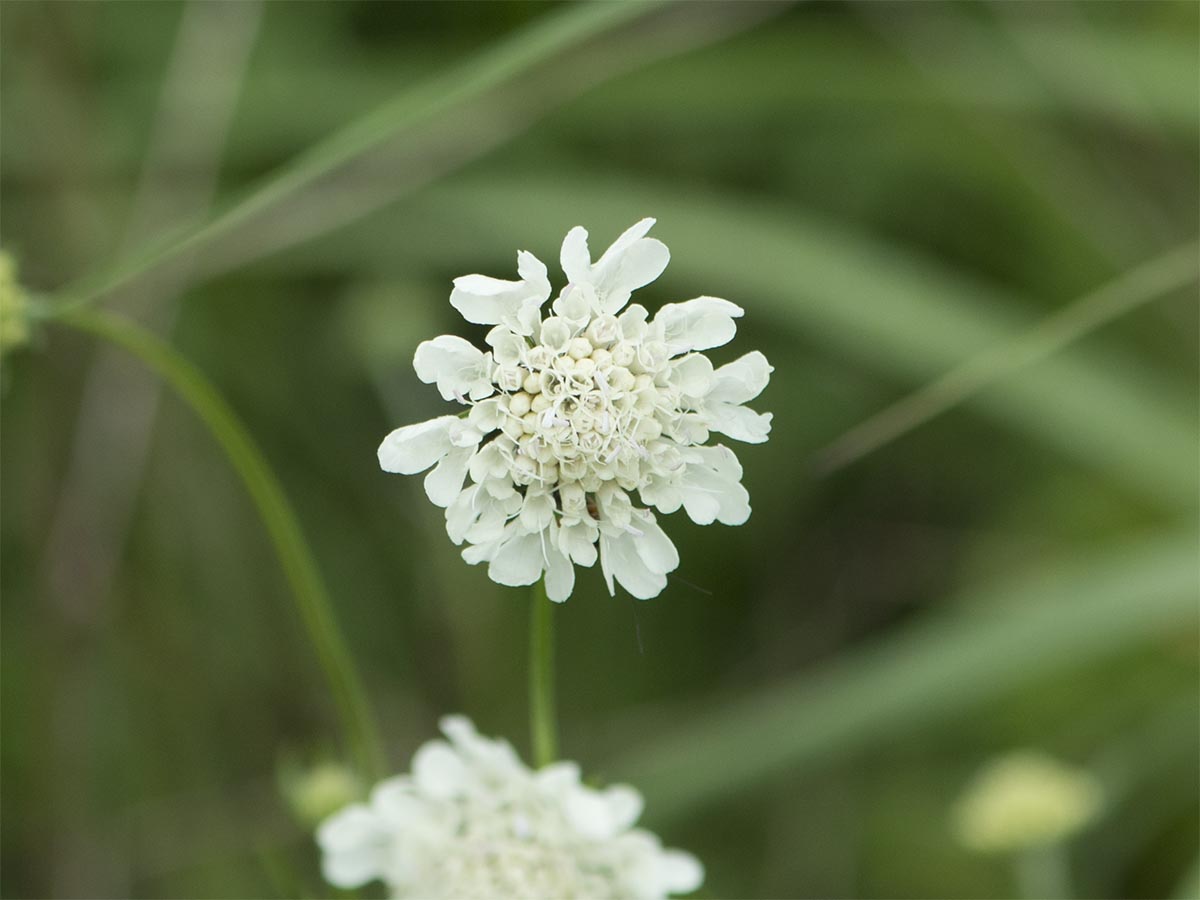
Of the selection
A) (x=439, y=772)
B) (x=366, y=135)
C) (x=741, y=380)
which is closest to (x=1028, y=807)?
(x=439, y=772)

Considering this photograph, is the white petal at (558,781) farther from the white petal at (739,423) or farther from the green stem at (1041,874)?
the green stem at (1041,874)

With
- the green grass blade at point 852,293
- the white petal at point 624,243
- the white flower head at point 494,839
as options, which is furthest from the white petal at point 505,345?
the green grass blade at point 852,293

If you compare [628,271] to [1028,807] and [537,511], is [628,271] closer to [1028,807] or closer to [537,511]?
[537,511]

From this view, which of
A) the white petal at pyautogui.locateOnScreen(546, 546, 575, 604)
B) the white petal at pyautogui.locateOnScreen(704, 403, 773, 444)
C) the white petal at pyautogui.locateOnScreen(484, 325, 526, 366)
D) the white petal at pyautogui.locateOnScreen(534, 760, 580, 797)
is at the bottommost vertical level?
the white petal at pyautogui.locateOnScreen(534, 760, 580, 797)

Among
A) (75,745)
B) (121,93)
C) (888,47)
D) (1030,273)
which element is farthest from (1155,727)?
(121,93)

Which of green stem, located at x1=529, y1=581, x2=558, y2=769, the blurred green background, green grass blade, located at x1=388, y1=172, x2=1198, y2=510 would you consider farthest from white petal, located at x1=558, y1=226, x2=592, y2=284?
green grass blade, located at x1=388, y1=172, x2=1198, y2=510

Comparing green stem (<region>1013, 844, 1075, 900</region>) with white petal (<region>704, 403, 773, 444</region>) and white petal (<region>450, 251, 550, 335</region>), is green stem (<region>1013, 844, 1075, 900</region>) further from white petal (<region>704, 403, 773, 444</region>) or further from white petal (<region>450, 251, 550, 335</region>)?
white petal (<region>450, 251, 550, 335</region>)
